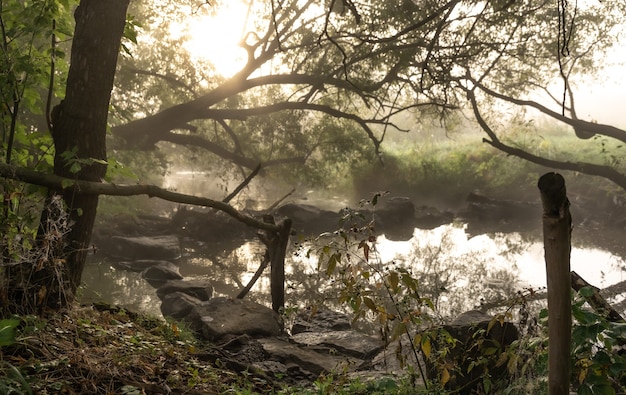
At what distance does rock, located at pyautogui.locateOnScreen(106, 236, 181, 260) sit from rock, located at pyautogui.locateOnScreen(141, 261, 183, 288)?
1690mm

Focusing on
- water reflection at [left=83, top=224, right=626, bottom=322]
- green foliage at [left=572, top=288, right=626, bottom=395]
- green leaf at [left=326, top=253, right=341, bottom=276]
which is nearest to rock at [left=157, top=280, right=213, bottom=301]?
water reflection at [left=83, top=224, right=626, bottom=322]

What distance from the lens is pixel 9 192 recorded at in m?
3.75

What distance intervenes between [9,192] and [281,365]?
3476mm

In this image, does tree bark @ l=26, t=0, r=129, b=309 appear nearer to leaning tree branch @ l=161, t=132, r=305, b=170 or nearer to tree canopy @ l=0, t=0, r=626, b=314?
tree canopy @ l=0, t=0, r=626, b=314

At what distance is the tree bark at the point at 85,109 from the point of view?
4.28 m

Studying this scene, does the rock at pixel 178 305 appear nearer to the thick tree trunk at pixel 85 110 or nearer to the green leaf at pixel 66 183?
the thick tree trunk at pixel 85 110

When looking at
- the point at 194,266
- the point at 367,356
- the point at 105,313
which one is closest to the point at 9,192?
the point at 105,313

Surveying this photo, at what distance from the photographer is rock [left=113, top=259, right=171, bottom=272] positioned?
44.1 feet

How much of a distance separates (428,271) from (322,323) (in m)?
5.30

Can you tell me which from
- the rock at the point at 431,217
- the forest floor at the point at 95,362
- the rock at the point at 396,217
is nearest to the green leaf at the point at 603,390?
the forest floor at the point at 95,362

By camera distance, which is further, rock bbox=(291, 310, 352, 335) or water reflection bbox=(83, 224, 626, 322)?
water reflection bbox=(83, 224, 626, 322)

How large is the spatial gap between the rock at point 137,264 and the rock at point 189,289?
114 inches

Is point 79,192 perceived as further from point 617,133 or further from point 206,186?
point 206,186

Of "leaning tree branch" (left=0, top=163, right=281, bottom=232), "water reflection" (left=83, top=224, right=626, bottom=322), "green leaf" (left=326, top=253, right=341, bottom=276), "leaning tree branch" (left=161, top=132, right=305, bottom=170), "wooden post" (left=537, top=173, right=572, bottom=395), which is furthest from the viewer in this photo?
"leaning tree branch" (left=161, top=132, right=305, bottom=170)
